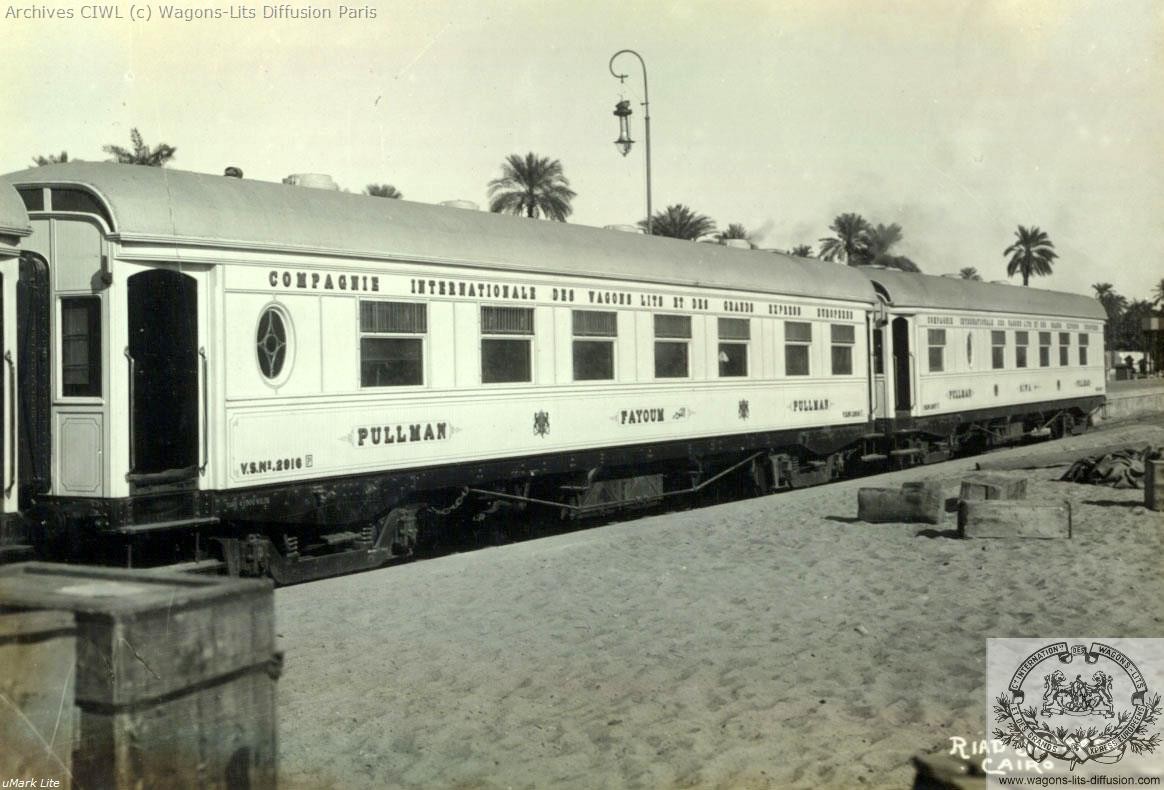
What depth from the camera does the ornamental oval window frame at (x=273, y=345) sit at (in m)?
9.05

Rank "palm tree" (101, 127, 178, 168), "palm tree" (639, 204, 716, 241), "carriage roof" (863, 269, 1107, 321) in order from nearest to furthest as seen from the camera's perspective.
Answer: "carriage roof" (863, 269, 1107, 321) < "palm tree" (101, 127, 178, 168) < "palm tree" (639, 204, 716, 241)

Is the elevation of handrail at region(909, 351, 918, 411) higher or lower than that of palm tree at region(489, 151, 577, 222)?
lower

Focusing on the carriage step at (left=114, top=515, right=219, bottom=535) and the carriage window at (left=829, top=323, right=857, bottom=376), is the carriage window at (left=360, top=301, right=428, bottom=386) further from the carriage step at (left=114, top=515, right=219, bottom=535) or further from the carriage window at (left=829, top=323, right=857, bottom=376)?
the carriage window at (left=829, top=323, right=857, bottom=376)

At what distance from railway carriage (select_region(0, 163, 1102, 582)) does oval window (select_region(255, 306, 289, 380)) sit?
0.9 inches

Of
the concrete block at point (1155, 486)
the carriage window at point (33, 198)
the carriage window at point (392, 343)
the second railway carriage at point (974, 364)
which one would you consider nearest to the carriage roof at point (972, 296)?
the second railway carriage at point (974, 364)

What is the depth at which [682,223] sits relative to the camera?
49.4 meters

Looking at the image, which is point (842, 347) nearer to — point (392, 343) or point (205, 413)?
point (392, 343)

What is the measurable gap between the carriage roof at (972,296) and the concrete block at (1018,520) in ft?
31.9

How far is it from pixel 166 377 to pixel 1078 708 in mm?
6947

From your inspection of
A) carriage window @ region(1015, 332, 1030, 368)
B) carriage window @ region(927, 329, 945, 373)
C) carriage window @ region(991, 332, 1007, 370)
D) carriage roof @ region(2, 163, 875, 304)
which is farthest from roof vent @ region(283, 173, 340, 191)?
carriage window @ region(1015, 332, 1030, 368)

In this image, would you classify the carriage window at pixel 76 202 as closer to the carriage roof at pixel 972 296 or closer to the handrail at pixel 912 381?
the carriage roof at pixel 972 296

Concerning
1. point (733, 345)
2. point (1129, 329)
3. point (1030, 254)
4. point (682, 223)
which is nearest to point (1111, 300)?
point (1129, 329)

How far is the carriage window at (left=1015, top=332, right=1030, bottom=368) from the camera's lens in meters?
23.5

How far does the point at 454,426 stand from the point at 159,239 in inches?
133
